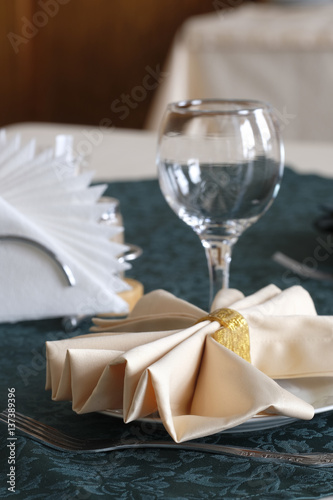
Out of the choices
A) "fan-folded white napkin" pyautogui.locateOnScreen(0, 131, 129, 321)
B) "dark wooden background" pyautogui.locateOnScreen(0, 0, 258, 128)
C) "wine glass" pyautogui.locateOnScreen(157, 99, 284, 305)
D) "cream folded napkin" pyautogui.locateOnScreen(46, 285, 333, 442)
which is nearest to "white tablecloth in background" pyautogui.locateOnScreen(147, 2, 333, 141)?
"dark wooden background" pyautogui.locateOnScreen(0, 0, 258, 128)

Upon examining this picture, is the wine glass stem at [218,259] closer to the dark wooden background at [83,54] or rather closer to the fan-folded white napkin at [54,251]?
the fan-folded white napkin at [54,251]

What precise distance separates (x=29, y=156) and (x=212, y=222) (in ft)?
0.80

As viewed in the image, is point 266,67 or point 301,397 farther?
point 266,67

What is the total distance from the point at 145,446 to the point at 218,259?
22cm

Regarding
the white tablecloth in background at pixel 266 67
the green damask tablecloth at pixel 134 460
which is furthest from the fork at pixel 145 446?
the white tablecloth in background at pixel 266 67

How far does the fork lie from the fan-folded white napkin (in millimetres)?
211

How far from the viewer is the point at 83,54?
14.4 ft

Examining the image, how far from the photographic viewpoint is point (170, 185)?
0.58m

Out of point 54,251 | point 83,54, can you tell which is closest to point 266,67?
point 83,54

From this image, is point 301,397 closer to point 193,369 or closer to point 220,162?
point 193,369

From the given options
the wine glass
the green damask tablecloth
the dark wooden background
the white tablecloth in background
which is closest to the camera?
the green damask tablecloth

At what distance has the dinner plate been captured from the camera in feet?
1.42

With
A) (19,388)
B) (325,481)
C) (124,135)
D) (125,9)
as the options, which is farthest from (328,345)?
(125,9)

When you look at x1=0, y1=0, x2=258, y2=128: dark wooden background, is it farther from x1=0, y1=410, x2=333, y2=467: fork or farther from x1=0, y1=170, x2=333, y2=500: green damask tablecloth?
x1=0, y1=410, x2=333, y2=467: fork
